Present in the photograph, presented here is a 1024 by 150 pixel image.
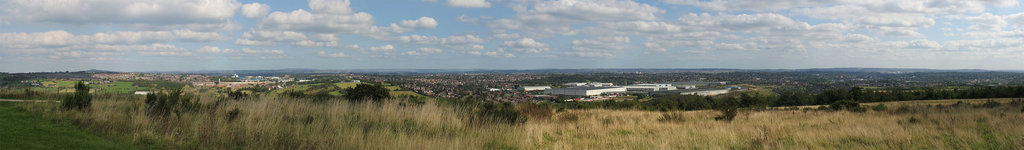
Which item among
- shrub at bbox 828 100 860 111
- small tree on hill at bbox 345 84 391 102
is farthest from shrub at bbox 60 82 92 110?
shrub at bbox 828 100 860 111

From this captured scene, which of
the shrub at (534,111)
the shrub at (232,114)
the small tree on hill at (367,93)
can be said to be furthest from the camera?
the small tree on hill at (367,93)

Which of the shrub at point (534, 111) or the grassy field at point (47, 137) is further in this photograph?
the shrub at point (534, 111)

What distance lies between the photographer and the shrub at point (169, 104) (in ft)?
28.8

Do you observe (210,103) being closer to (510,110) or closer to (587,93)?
(510,110)

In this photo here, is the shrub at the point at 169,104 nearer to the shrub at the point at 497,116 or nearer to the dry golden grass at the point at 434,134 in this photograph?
the dry golden grass at the point at 434,134

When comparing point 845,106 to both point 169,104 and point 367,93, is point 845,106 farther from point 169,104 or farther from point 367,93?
point 169,104

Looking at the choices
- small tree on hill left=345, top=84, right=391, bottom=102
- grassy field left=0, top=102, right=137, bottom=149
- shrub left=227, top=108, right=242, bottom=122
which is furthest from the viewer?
small tree on hill left=345, top=84, right=391, bottom=102

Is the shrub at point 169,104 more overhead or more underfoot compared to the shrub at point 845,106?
more overhead

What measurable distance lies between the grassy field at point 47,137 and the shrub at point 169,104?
209cm

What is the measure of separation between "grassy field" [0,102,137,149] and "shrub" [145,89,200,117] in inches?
82.3

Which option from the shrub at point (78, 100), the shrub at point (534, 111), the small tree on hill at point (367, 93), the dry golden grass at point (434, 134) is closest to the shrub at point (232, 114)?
the dry golden grass at point (434, 134)

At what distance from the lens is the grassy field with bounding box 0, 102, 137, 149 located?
16.2 ft

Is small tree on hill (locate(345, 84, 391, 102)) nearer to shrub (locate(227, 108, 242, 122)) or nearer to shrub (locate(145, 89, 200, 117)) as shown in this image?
shrub (locate(145, 89, 200, 117))

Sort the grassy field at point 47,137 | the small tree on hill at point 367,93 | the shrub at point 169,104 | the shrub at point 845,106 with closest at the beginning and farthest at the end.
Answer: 1. the grassy field at point 47,137
2. the shrub at point 169,104
3. the small tree on hill at point 367,93
4. the shrub at point 845,106
